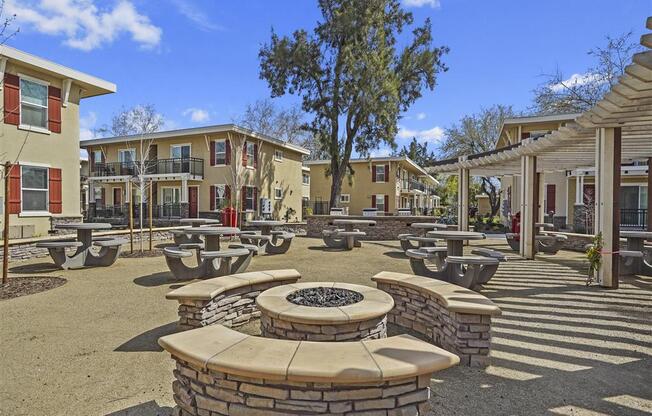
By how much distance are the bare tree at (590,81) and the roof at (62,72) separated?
22.1 meters

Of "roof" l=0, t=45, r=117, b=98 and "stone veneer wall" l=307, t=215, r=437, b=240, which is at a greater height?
"roof" l=0, t=45, r=117, b=98

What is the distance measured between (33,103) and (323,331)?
13357mm

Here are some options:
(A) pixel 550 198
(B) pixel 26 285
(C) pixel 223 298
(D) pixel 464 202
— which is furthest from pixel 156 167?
(A) pixel 550 198

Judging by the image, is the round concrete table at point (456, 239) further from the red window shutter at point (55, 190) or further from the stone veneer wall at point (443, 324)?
the red window shutter at point (55, 190)

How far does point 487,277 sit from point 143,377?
5483 mm

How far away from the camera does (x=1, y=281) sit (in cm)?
695

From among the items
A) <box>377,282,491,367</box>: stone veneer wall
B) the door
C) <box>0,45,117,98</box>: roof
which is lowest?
<box>377,282,491,367</box>: stone veneer wall

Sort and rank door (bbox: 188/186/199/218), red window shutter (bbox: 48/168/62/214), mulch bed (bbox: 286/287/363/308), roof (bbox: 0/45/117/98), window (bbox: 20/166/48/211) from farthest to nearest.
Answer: door (bbox: 188/186/199/218)
red window shutter (bbox: 48/168/62/214)
window (bbox: 20/166/48/211)
roof (bbox: 0/45/117/98)
mulch bed (bbox: 286/287/363/308)

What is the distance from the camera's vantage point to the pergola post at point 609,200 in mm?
6586

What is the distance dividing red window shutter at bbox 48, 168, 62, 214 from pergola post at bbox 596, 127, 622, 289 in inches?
607

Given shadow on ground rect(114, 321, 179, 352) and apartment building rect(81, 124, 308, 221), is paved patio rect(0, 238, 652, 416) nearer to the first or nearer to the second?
shadow on ground rect(114, 321, 179, 352)

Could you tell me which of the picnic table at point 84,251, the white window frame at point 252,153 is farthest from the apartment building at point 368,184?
the picnic table at point 84,251

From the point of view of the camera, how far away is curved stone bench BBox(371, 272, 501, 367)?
140 inches

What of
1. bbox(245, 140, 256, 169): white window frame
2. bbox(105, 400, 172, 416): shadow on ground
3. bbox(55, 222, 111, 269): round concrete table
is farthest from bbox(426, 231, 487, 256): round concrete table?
bbox(245, 140, 256, 169): white window frame
